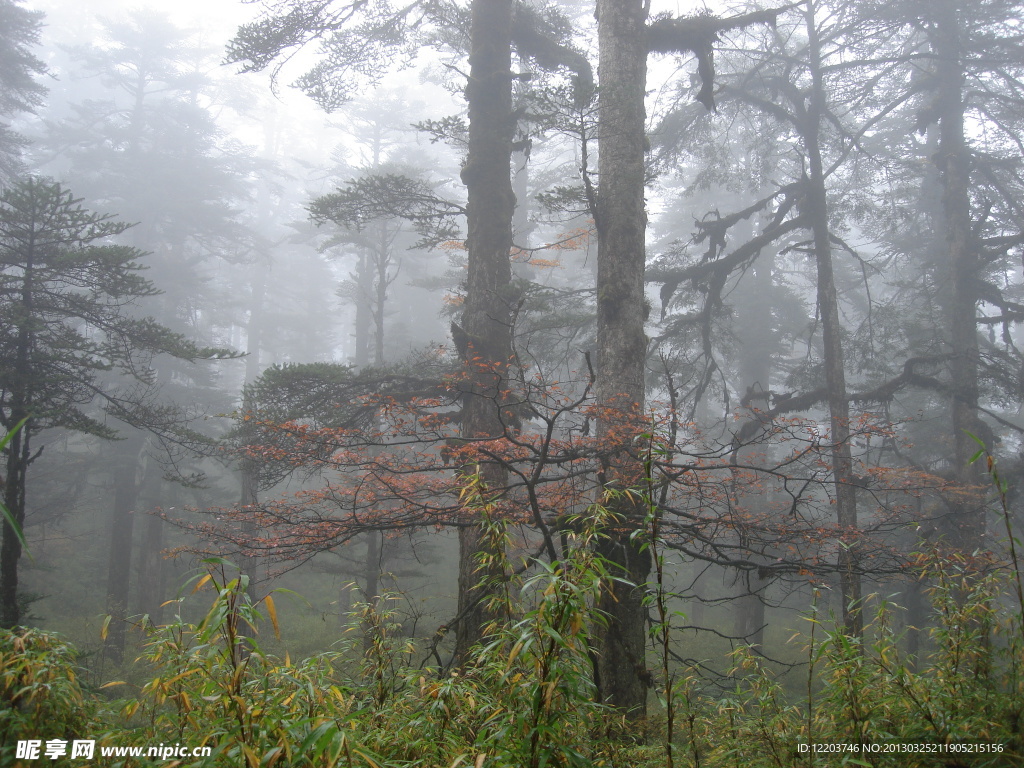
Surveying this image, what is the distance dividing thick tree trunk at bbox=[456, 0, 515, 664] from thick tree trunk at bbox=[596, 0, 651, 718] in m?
1.89

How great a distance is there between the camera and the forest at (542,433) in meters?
2.61

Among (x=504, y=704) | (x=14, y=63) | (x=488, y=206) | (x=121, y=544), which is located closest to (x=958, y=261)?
(x=488, y=206)

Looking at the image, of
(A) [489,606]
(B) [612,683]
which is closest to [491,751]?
(A) [489,606]

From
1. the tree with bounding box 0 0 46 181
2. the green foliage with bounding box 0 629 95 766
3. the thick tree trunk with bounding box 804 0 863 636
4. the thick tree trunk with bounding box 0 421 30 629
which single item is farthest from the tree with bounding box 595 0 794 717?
Answer: the tree with bounding box 0 0 46 181

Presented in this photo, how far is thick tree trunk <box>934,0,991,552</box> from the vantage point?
1227 centimetres

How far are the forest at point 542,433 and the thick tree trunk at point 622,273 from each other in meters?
0.05

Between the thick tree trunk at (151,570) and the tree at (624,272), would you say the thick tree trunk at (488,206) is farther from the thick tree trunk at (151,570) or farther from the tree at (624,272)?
the thick tree trunk at (151,570)

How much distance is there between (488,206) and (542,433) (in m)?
4.57

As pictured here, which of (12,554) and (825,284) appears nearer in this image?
(12,554)

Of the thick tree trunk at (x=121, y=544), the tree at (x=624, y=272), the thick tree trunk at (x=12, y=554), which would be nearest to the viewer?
the tree at (x=624, y=272)

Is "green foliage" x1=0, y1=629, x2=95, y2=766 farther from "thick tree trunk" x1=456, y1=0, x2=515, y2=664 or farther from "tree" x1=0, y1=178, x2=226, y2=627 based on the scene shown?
"tree" x1=0, y1=178, x2=226, y2=627

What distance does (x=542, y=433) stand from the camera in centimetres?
1112

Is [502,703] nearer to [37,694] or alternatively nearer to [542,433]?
[37,694]

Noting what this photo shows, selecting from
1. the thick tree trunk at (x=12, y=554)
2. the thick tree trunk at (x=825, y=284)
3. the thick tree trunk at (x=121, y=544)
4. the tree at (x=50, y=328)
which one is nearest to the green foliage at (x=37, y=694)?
the thick tree trunk at (x=12, y=554)
